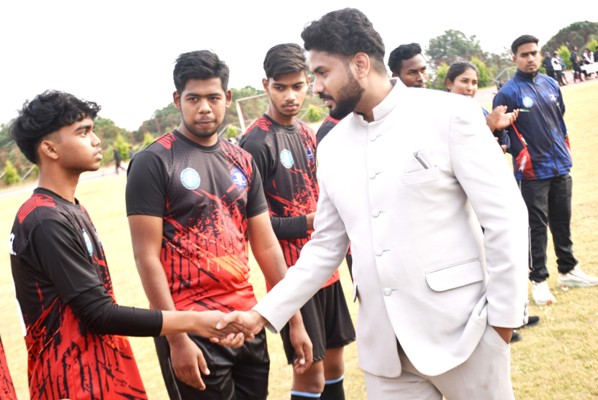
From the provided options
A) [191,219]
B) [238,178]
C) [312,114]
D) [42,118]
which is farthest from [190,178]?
[312,114]

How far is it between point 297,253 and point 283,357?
209 centimetres

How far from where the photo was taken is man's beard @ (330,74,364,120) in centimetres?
281

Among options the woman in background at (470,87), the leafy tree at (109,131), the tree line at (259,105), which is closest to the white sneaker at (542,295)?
the woman in background at (470,87)

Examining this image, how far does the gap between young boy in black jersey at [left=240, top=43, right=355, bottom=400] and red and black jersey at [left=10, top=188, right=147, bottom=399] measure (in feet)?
5.39

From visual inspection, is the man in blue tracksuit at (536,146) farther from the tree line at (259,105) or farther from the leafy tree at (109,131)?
the leafy tree at (109,131)

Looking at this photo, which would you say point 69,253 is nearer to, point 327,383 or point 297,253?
point 297,253

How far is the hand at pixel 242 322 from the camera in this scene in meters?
3.11

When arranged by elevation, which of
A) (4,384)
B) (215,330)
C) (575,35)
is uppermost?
(4,384)

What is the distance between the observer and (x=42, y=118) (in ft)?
9.93

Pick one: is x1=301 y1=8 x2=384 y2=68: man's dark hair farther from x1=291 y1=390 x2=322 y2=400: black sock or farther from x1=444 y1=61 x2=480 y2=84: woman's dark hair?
x1=444 y1=61 x2=480 y2=84: woman's dark hair

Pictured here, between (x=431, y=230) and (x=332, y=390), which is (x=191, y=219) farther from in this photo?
(x=332, y=390)

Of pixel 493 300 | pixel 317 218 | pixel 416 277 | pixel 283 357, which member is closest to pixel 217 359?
pixel 317 218

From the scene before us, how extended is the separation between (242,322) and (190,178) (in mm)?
740

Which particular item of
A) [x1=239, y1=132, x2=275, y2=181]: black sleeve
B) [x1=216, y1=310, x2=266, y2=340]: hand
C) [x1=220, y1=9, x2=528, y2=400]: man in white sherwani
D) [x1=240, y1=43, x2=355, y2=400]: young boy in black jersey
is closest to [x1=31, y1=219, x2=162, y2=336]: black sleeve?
[x1=216, y1=310, x2=266, y2=340]: hand
